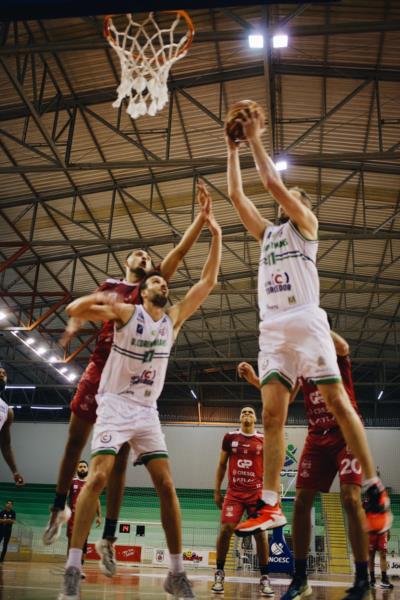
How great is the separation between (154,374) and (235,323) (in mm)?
25895

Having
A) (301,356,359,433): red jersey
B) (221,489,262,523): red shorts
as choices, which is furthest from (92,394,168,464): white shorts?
(221,489,262,523): red shorts

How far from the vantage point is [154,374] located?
493 cm

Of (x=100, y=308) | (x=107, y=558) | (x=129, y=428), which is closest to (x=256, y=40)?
(x=100, y=308)

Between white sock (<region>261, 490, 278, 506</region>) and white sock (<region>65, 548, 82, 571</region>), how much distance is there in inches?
54.8

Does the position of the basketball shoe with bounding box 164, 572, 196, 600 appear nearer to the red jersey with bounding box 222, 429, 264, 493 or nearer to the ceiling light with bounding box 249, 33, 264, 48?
the red jersey with bounding box 222, 429, 264, 493

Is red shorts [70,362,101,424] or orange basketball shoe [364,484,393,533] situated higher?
red shorts [70,362,101,424]

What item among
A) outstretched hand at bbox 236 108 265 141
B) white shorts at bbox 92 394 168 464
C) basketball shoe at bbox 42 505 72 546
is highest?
outstretched hand at bbox 236 108 265 141

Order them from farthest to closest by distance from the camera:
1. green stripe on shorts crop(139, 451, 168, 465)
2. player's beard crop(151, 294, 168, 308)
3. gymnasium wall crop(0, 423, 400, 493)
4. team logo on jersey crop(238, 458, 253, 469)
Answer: gymnasium wall crop(0, 423, 400, 493), team logo on jersey crop(238, 458, 253, 469), player's beard crop(151, 294, 168, 308), green stripe on shorts crop(139, 451, 168, 465)

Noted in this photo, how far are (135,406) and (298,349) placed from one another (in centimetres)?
148

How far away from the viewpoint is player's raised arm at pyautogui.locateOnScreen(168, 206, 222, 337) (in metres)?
5.41

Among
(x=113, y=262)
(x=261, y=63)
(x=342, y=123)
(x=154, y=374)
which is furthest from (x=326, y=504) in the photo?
(x=154, y=374)

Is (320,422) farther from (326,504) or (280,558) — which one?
(326,504)

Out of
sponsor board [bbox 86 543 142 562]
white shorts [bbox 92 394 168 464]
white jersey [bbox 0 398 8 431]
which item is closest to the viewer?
white shorts [bbox 92 394 168 464]

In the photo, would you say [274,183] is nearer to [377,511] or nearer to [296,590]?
[377,511]
